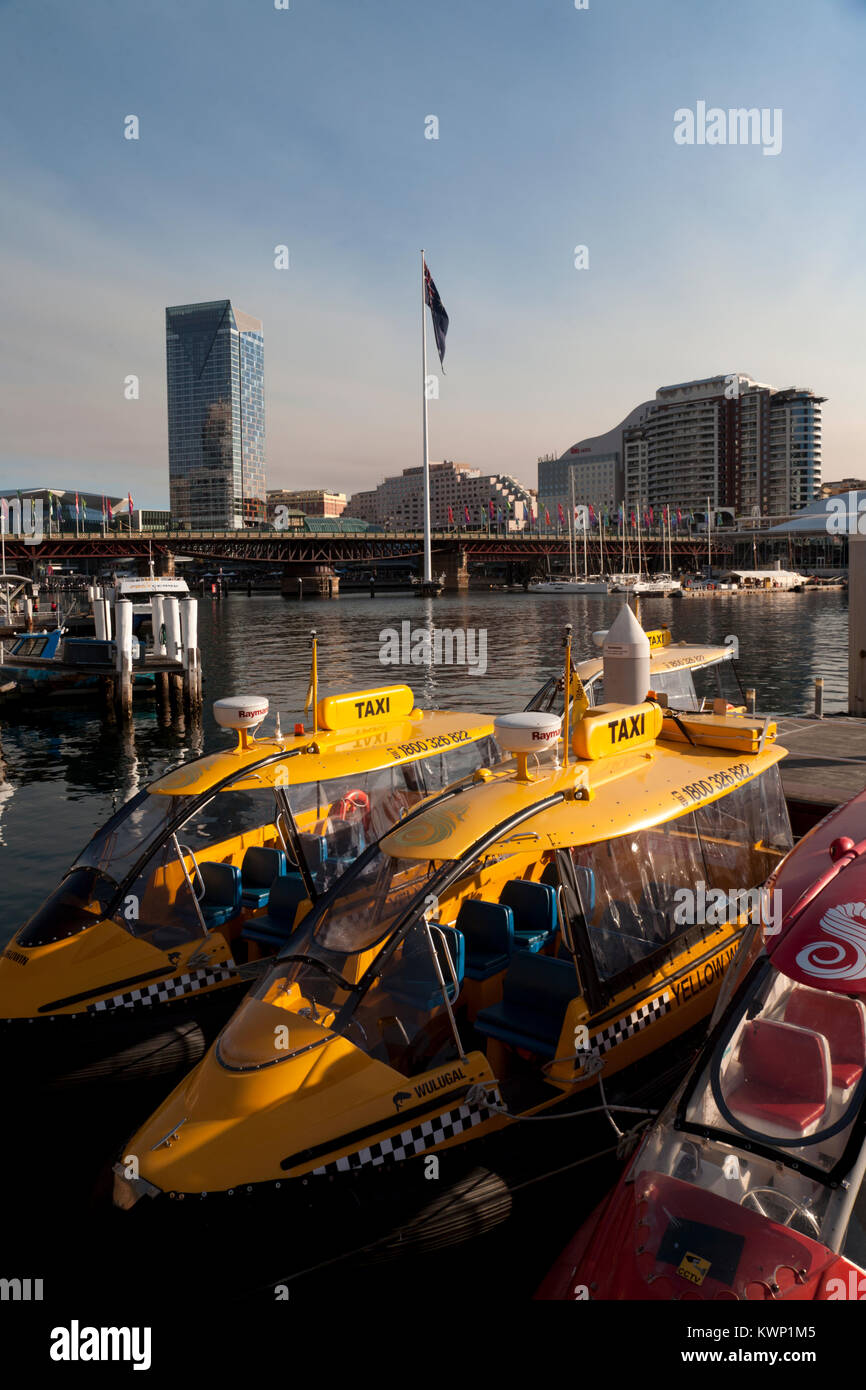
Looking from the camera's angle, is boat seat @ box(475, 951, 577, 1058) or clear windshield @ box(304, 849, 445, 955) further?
boat seat @ box(475, 951, 577, 1058)

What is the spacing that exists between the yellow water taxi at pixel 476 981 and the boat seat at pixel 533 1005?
2cm

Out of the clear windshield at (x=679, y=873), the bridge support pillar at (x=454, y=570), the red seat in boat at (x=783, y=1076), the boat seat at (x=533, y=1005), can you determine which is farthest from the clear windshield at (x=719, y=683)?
the bridge support pillar at (x=454, y=570)

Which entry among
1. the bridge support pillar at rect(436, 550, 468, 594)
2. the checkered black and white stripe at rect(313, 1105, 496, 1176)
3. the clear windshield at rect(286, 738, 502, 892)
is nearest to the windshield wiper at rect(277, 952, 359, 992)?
the checkered black and white stripe at rect(313, 1105, 496, 1176)

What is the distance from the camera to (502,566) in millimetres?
182500

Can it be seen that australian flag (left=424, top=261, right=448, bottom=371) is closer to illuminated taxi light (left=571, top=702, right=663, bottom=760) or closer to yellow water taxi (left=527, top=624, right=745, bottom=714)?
yellow water taxi (left=527, top=624, right=745, bottom=714)

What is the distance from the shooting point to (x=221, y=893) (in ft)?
30.3

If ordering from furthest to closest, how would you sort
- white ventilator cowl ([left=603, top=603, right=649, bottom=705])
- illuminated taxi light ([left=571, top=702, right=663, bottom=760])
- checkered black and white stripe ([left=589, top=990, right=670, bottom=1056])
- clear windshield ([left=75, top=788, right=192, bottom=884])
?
white ventilator cowl ([left=603, top=603, right=649, bottom=705]) < clear windshield ([left=75, top=788, right=192, bottom=884]) < illuminated taxi light ([left=571, top=702, right=663, bottom=760]) < checkered black and white stripe ([left=589, top=990, right=670, bottom=1056])

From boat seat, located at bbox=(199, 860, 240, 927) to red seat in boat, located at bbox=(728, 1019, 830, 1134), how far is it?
5.74 metres

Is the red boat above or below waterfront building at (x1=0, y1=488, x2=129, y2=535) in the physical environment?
below

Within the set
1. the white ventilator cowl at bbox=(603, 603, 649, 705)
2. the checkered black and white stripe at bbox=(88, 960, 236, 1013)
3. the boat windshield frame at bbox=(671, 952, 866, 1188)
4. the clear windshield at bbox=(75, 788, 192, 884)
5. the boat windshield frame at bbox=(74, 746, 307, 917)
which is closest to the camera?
the boat windshield frame at bbox=(671, 952, 866, 1188)

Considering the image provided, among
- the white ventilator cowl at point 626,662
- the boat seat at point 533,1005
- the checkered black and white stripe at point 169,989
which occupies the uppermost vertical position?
the white ventilator cowl at point 626,662

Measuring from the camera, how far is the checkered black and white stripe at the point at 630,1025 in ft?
21.7

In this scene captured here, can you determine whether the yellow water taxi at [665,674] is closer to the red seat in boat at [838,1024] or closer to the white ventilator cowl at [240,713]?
the white ventilator cowl at [240,713]

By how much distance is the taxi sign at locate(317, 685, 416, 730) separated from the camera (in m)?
10.7
